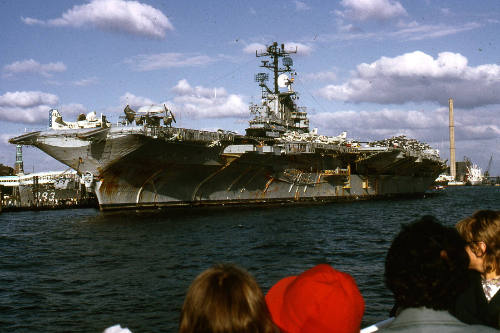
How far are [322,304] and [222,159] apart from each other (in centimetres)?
2331

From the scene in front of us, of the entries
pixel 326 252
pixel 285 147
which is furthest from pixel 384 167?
pixel 326 252

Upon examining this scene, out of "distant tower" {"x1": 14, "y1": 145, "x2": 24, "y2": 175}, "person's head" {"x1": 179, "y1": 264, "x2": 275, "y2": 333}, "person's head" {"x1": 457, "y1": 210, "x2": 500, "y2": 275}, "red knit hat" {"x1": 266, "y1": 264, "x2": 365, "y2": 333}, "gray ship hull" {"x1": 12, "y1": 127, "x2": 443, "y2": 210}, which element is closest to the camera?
"person's head" {"x1": 179, "y1": 264, "x2": 275, "y2": 333}

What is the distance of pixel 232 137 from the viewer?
2505cm

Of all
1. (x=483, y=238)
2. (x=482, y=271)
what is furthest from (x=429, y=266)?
(x=482, y=271)

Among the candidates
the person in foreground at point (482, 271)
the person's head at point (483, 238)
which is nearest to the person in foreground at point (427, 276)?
the person in foreground at point (482, 271)

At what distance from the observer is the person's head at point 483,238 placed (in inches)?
103

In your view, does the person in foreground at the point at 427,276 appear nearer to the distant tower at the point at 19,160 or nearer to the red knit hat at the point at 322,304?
the red knit hat at the point at 322,304

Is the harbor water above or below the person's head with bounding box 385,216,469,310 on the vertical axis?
below

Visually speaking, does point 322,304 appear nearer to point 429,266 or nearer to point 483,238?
point 429,266

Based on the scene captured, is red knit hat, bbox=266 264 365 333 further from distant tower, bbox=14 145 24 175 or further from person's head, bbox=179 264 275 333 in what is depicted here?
distant tower, bbox=14 145 24 175

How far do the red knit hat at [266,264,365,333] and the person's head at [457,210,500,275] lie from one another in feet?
3.73

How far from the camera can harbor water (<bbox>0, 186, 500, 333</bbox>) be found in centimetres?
794

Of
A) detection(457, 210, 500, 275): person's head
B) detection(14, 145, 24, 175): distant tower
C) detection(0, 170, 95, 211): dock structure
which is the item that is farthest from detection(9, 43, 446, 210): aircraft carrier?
detection(14, 145, 24, 175): distant tower

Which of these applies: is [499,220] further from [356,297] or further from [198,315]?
[198,315]
